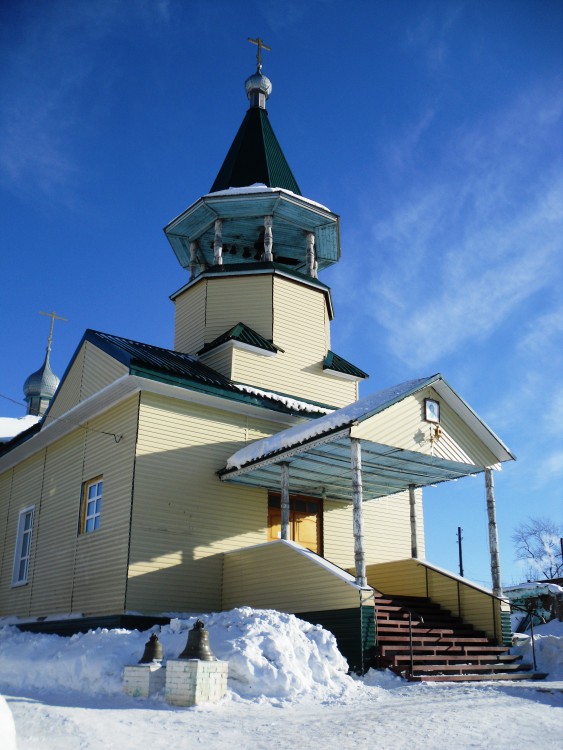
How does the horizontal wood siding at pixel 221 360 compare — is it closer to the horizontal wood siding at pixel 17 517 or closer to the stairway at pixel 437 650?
the horizontal wood siding at pixel 17 517

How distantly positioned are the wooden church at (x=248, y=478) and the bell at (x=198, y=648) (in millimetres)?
2978

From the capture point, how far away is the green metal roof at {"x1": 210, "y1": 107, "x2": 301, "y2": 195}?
20000mm

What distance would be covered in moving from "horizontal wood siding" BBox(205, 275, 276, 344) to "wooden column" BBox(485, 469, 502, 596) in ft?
20.6

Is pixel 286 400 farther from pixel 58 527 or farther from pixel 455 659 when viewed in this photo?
pixel 455 659

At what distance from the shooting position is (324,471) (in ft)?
46.3

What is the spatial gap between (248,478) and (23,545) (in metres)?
6.56

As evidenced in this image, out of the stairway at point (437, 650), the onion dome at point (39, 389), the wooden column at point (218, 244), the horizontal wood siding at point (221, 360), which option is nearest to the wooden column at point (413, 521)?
the stairway at point (437, 650)

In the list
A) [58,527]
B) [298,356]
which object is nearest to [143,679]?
[58,527]

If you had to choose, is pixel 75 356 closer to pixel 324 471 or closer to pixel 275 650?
pixel 324 471

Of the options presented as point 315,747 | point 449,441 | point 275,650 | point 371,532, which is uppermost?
point 449,441

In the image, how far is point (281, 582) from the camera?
12.4m

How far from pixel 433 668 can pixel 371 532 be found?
5.68m

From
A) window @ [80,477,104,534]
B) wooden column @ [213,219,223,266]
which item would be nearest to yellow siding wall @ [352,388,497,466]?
window @ [80,477,104,534]

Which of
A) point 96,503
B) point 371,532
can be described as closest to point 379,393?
point 371,532
